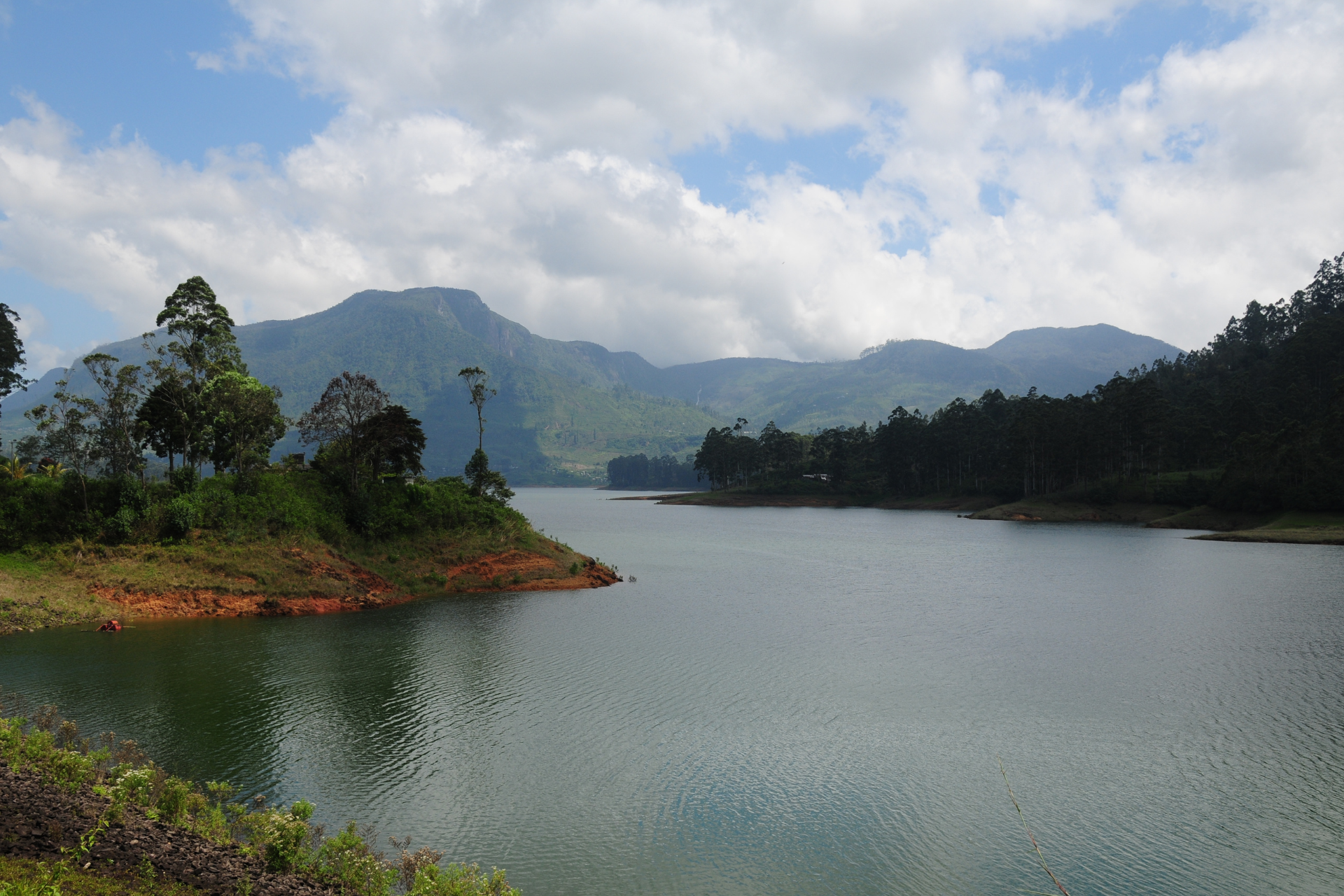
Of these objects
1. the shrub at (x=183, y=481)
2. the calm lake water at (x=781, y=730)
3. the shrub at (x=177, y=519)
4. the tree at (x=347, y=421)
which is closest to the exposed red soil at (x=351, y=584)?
the calm lake water at (x=781, y=730)

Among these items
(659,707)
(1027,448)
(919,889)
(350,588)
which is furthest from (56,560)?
(1027,448)

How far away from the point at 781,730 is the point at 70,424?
43.5 metres

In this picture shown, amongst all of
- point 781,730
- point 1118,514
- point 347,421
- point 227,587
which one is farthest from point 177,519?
point 1118,514

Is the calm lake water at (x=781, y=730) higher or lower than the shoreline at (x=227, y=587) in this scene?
lower

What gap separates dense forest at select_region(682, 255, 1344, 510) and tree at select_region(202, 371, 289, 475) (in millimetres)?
110284

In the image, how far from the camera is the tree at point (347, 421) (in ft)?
163

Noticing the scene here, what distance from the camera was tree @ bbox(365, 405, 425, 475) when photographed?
50.9 meters

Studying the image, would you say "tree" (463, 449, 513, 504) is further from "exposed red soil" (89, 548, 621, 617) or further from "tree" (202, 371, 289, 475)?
"tree" (202, 371, 289, 475)

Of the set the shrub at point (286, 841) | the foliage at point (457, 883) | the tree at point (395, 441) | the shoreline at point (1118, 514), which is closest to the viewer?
the foliage at point (457, 883)

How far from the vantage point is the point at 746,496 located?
178625mm

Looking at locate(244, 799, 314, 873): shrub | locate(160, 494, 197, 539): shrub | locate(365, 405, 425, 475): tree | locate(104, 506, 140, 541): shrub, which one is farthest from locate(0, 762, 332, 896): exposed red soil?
locate(365, 405, 425, 475): tree

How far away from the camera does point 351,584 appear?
45.7 m

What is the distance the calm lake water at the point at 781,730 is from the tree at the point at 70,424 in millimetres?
13592

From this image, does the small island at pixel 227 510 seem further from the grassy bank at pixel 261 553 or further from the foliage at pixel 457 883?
the foliage at pixel 457 883
